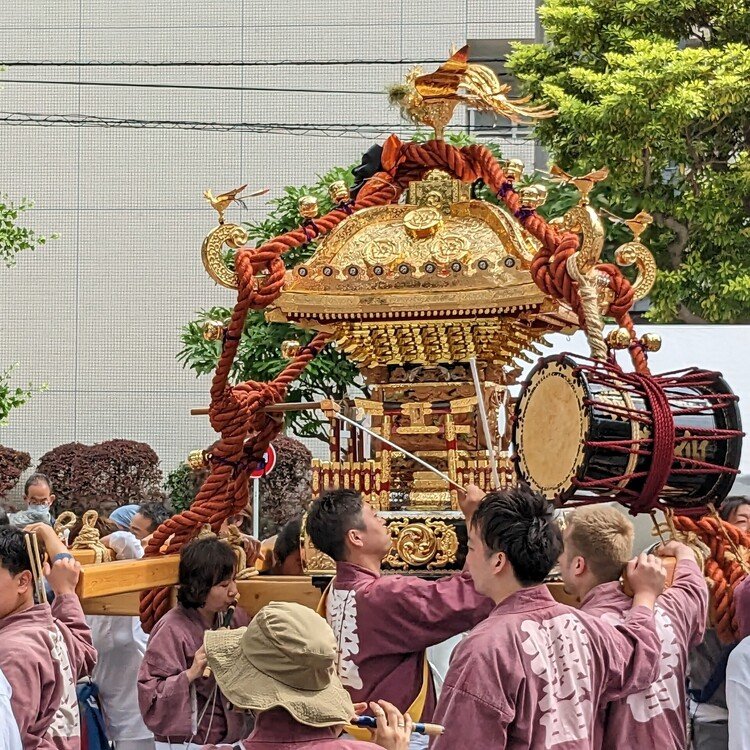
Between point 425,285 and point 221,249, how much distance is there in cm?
84

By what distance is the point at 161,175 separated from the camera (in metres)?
16.3

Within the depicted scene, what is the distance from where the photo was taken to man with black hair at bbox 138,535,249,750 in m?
4.46

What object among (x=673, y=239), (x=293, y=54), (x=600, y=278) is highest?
(x=293, y=54)

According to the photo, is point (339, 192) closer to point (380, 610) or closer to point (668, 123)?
point (380, 610)

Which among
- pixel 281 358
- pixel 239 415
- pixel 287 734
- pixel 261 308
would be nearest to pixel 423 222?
pixel 261 308

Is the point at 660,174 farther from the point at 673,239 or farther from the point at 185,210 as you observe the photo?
the point at 185,210

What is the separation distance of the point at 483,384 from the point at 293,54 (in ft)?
38.7

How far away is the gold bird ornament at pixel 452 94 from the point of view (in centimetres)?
542

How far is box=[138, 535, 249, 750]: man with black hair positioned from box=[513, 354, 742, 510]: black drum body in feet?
3.74

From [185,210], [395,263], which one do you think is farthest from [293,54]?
[395,263]

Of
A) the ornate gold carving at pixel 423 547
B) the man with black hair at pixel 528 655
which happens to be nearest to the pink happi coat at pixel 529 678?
the man with black hair at pixel 528 655

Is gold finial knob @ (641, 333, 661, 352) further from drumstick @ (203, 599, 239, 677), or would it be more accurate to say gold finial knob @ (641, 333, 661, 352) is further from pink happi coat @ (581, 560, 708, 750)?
drumstick @ (203, 599, 239, 677)

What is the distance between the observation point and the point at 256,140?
16234 millimetres

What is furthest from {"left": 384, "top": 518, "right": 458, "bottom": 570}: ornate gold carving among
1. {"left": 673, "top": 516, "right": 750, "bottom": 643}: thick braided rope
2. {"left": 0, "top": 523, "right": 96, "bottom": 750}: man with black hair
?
{"left": 0, "top": 523, "right": 96, "bottom": 750}: man with black hair
